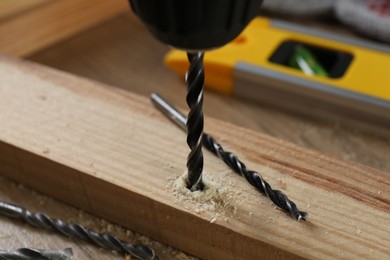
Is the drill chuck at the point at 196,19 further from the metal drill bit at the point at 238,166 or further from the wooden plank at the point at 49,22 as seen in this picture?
the wooden plank at the point at 49,22

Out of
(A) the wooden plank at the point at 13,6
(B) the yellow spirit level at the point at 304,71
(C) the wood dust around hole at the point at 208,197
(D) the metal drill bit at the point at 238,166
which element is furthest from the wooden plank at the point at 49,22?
(C) the wood dust around hole at the point at 208,197

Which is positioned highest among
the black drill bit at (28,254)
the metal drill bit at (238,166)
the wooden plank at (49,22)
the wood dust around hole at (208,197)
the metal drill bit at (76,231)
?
the metal drill bit at (238,166)

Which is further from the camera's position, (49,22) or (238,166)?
(49,22)

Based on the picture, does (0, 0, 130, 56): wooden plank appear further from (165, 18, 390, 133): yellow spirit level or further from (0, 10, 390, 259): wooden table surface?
(165, 18, 390, 133): yellow spirit level

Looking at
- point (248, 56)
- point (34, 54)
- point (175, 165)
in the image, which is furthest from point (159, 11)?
point (34, 54)

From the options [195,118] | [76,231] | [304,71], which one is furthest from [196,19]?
[304,71]

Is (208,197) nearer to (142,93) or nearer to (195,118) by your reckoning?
(195,118)

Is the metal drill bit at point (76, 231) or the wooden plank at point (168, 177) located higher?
the wooden plank at point (168, 177)
